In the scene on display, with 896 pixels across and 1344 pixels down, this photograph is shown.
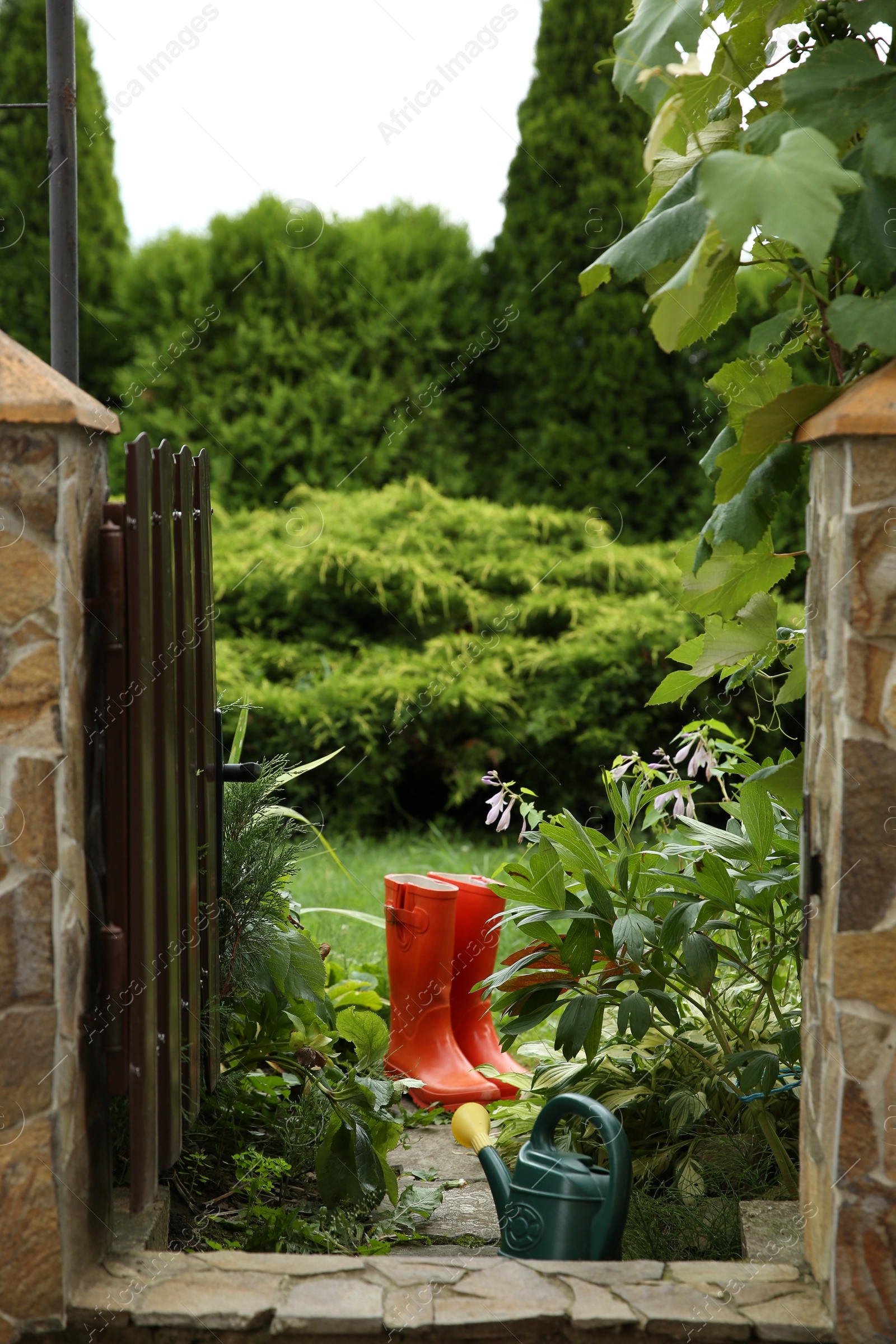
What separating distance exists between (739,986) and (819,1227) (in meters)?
1.02

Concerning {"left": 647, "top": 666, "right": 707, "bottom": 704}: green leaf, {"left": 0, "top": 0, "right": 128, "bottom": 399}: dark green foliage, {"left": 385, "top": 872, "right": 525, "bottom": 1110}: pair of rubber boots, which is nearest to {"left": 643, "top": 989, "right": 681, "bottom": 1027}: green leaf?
{"left": 647, "top": 666, "right": 707, "bottom": 704}: green leaf

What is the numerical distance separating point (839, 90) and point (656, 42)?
0.95ft

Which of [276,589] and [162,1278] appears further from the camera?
[276,589]

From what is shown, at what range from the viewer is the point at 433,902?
3.05 metres

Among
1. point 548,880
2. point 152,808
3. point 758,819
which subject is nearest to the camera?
point 152,808

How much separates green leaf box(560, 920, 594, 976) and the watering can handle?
0.40 metres

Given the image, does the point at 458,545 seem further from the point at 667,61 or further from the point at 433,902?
the point at 667,61

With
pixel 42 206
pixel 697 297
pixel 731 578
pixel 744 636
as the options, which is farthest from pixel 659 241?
pixel 42 206

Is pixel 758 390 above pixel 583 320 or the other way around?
the other way around

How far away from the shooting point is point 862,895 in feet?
5.27

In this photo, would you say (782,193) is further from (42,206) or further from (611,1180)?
(42,206)

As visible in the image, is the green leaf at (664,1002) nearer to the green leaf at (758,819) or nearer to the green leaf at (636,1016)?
the green leaf at (636,1016)

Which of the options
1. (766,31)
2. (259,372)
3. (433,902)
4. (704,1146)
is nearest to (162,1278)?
(704,1146)

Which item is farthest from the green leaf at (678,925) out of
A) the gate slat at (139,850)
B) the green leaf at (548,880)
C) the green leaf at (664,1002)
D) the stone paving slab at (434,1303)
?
the gate slat at (139,850)
